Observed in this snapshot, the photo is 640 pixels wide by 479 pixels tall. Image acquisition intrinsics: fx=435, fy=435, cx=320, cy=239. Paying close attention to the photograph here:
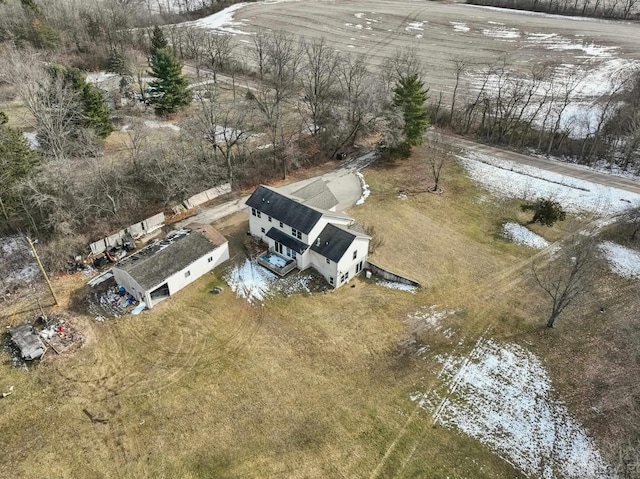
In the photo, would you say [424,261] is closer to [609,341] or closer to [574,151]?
[609,341]

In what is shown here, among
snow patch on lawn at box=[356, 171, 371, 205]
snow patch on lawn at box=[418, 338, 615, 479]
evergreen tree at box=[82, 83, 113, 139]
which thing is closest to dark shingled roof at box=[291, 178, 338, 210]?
snow patch on lawn at box=[356, 171, 371, 205]

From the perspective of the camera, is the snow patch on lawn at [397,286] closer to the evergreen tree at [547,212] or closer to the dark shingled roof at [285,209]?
the dark shingled roof at [285,209]

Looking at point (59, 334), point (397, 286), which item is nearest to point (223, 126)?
point (397, 286)

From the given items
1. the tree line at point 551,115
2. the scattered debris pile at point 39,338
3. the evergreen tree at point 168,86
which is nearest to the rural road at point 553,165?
the tree line at point 551,115

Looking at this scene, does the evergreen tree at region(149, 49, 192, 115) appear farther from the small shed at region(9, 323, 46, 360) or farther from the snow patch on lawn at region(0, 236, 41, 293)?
the small shed at region(9, 323, 46, 360)

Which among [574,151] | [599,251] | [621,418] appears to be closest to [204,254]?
[621,418]

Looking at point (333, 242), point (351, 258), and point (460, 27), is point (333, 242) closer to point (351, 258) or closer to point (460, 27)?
point (351, 258)
